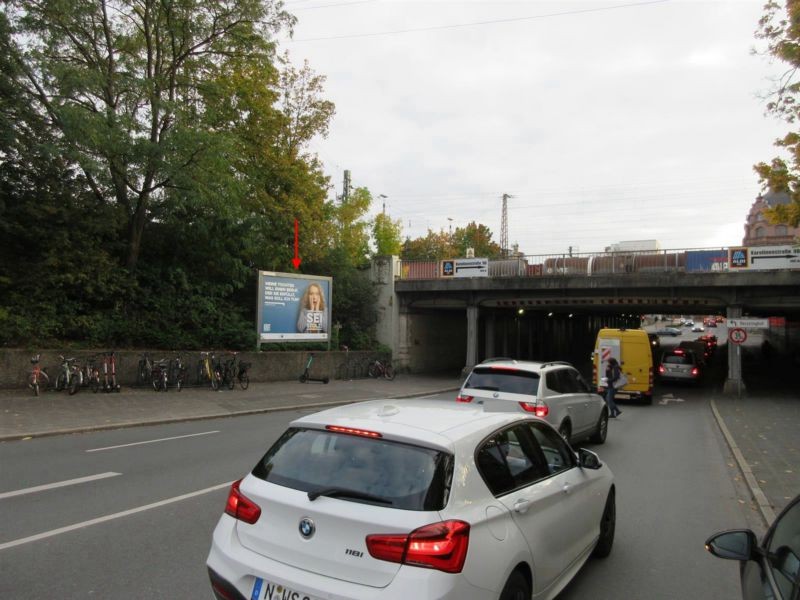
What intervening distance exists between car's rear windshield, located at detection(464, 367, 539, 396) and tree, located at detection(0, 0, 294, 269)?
39.7ft

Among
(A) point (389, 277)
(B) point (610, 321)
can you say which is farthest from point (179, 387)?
(B) point (610, 321)

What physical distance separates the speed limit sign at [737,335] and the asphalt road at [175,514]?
11299mm

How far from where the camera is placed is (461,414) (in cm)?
395

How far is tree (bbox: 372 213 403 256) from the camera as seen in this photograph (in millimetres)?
59812

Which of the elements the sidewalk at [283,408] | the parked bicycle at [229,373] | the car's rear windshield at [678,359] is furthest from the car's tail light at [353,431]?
the car's rear windshield at [678,359]

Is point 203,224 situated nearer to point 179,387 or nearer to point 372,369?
point 179,387

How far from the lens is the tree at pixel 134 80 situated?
16297 mm

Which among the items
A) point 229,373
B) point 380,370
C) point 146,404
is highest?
point 229,373

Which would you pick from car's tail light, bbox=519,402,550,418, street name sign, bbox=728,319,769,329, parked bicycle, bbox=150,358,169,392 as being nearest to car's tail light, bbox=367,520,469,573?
car's tail light, bbox=519,402,550,418

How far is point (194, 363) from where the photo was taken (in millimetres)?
20125

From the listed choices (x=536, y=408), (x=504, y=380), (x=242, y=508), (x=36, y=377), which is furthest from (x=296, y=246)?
(x=242, y=508)

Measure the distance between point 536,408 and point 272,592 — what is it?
6.73 metres

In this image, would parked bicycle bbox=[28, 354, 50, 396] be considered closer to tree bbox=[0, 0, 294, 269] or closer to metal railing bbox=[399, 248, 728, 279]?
tree bbox=[0, 0, 294, 269]

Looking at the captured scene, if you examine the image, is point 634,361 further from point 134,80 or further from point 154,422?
point 134,80
